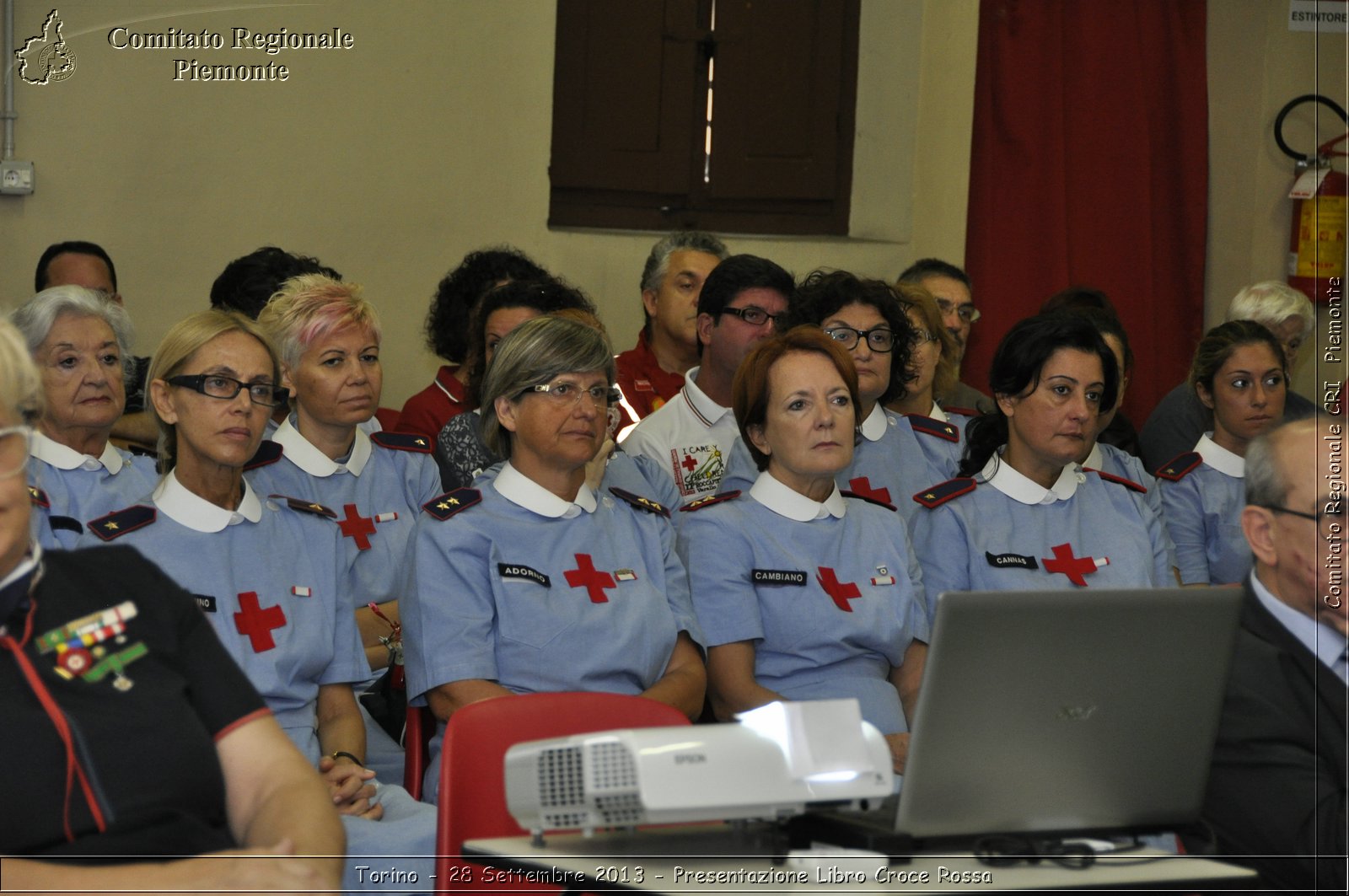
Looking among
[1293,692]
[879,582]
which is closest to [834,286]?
[879,582]

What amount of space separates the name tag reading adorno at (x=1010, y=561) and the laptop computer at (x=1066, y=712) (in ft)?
4.31

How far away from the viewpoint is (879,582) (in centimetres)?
305

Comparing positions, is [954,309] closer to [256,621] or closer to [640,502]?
[640,502]

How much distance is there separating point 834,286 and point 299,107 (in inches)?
82.3

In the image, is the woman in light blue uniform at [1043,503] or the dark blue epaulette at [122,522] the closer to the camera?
the dark blue epaulette at [122,522]

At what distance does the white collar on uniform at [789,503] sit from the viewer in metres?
3.07

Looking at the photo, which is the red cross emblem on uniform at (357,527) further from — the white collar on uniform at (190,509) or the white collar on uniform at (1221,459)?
the white collar on uniform at (1221,459)

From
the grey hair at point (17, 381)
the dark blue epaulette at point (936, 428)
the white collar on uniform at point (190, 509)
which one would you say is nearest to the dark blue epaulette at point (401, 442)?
the white collar on uniform at point (190, 509)

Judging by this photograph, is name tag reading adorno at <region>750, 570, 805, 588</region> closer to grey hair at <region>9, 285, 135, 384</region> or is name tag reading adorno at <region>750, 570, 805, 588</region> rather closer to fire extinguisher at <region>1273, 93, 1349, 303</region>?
grey hair at <region>9, 285, 135, 384</region>

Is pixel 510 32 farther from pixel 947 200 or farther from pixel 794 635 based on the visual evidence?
pixel 794 635

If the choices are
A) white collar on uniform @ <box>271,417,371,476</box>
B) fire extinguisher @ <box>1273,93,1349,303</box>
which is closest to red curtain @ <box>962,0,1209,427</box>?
fire extinguisher @ <box>1273,93,1349,303</box>

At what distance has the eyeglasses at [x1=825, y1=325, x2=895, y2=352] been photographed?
3738 millimetres

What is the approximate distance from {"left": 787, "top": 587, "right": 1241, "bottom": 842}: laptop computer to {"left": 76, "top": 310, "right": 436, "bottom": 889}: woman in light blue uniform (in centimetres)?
109

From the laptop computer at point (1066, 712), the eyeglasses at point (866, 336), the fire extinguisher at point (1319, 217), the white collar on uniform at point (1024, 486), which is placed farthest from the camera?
the fire extinguisher at point (1319, 217)
